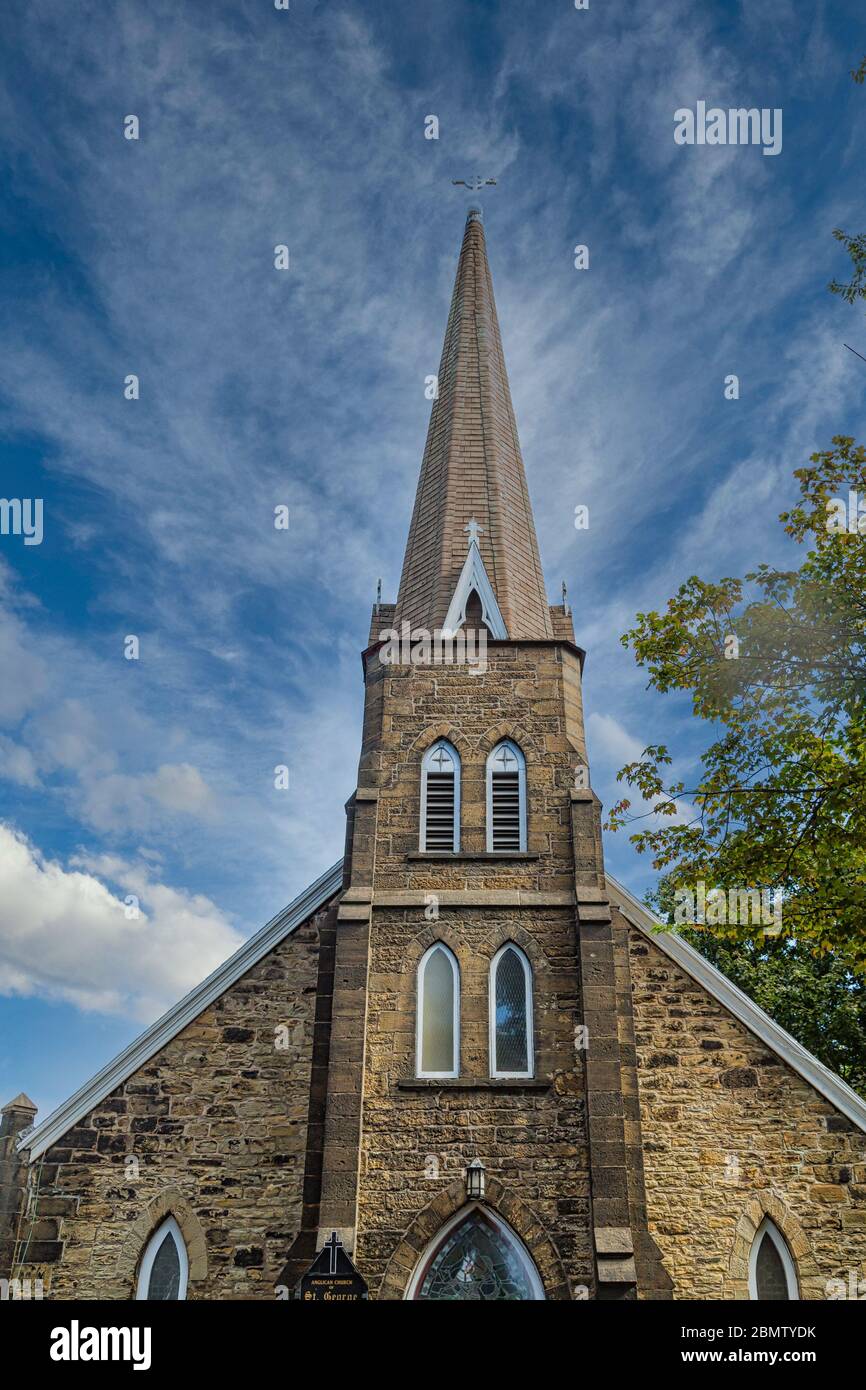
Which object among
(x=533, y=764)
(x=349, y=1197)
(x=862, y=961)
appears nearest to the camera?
(x=862, y=961)

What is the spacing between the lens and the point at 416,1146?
13.5 m

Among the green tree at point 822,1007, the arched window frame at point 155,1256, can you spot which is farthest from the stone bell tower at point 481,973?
the green tree at point 822,1007

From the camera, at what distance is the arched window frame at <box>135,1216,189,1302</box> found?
561 inches

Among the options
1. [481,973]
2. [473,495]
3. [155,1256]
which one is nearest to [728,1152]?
[481,973]

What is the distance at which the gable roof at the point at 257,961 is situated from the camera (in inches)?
591

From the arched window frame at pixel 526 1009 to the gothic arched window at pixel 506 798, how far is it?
4.95ft

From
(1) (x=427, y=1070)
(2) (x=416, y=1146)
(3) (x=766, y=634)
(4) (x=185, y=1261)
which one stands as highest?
(3) (x=766, y=634)

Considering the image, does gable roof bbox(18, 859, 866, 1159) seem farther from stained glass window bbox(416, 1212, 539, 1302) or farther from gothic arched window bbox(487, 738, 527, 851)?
stained glass window bbox(416, 1212, 539, 1302)

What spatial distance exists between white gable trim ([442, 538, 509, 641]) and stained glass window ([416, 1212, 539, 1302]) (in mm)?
8234

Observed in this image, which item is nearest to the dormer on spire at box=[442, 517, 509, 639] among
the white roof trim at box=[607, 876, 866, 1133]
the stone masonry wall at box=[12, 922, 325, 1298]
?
the white roof trim at box=[607, 876, 866, 1133]
